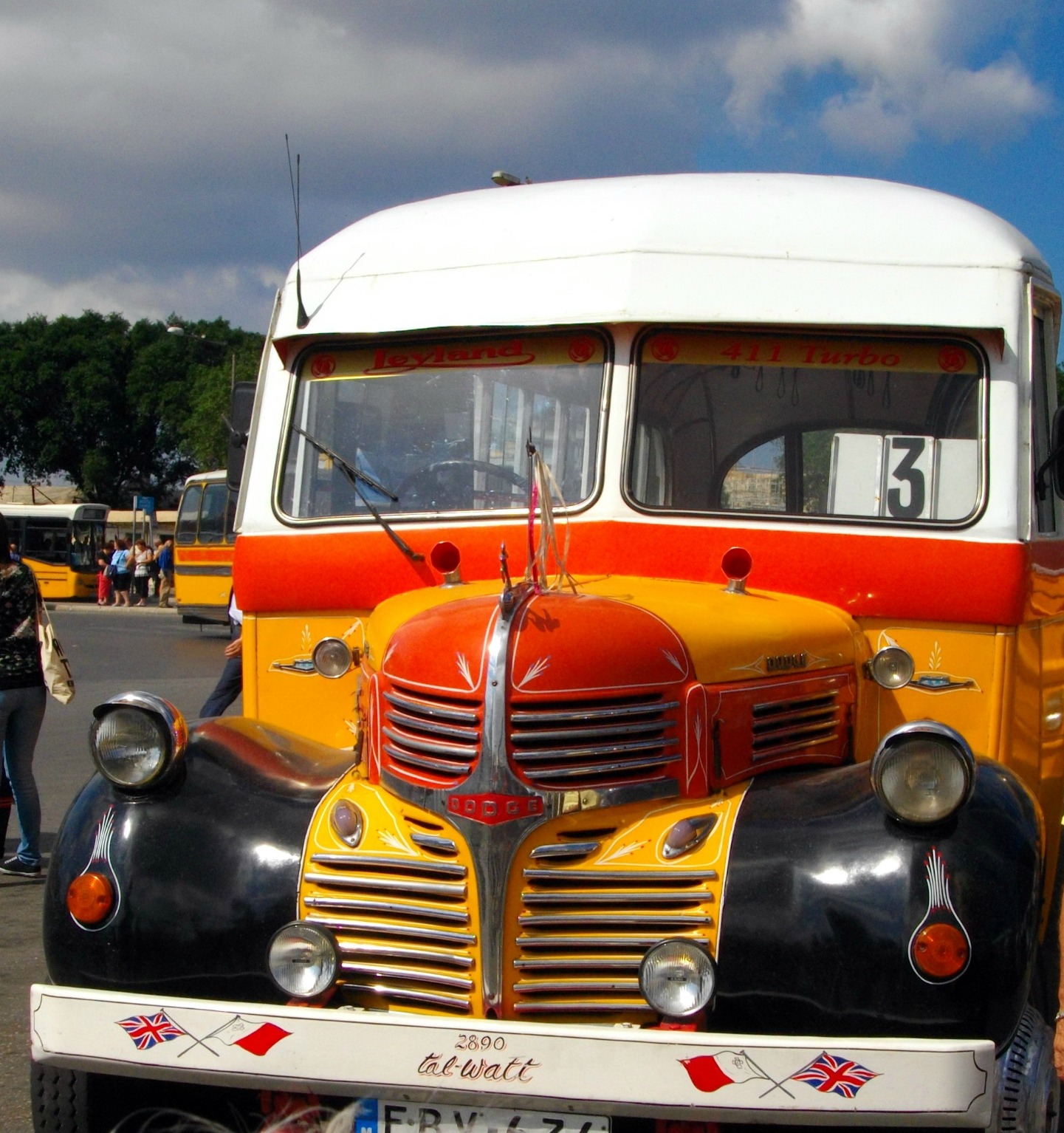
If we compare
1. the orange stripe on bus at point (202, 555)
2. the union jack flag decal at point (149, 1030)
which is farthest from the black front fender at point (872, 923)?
the orange stripe on bus at point (202, 555)

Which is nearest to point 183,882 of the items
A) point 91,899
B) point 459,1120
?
point 91,899

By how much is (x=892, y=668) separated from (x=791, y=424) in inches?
32.6

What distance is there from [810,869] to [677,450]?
1.69 meters

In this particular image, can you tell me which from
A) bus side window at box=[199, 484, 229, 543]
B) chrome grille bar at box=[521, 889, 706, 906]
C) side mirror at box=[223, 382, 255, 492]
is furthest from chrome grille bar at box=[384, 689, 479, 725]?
bus side window at box=[199, 484, 229, 543]

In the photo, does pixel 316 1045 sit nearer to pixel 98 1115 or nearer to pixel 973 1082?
pixel 98 1115

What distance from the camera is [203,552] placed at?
26.5m

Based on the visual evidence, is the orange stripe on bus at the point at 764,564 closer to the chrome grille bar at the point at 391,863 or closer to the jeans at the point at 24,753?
the chrome grille bar at the point at 391,863

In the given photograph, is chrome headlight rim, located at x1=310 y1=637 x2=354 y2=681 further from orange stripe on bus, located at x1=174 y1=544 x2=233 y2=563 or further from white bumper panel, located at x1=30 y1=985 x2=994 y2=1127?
orange stripe on bus, located at x1=174 y1=544 x2=233 y2=563

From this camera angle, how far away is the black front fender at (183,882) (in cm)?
335

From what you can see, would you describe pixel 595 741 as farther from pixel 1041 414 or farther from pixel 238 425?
pixel 238 425

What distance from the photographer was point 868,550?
4.31 m

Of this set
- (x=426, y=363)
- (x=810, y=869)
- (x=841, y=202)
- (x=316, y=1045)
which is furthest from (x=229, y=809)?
(x=841, y=202)

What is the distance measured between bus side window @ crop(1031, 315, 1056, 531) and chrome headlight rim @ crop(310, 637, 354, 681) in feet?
7.08

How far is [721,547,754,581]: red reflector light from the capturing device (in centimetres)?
421
